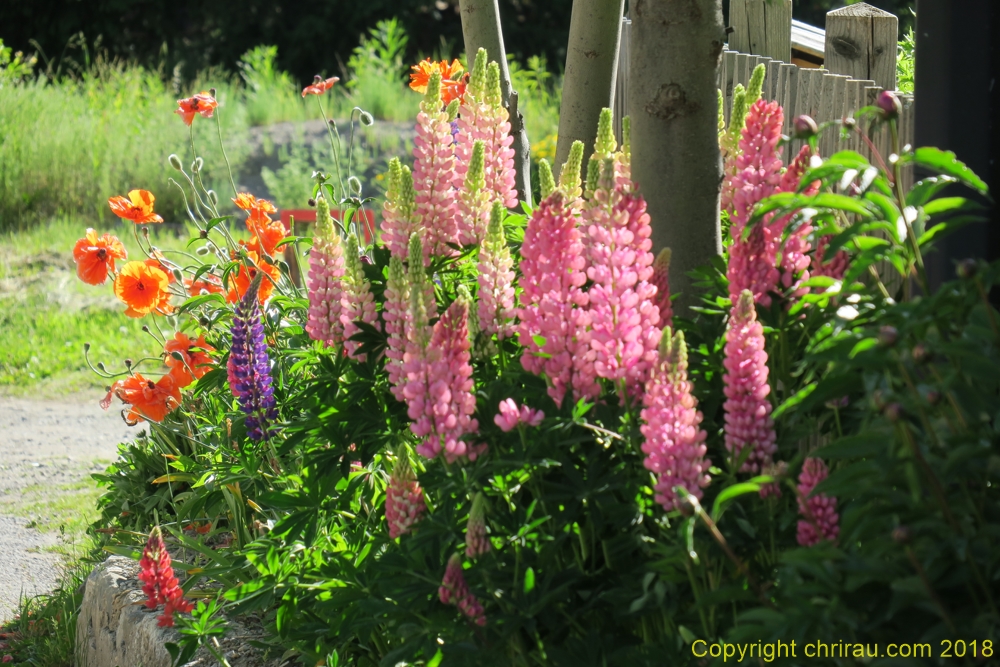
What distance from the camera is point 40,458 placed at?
4.72 m

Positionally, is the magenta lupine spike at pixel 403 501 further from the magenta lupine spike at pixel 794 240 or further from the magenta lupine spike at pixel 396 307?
the magenta lupine spike at pixel 794 240

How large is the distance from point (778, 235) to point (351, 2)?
1625 cm

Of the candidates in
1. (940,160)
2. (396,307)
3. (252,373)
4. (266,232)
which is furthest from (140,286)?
(940,160)

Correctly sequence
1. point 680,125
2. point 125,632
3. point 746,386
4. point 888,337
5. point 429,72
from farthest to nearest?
point 429,72
point 125,632
point 680,125
point 746,386
point 888,337

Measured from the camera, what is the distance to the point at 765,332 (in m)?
1.73

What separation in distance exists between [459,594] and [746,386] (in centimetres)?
54

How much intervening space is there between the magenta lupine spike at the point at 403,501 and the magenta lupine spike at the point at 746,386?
0.53 m

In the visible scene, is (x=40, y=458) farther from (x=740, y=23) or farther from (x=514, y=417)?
(x=514, y=417)

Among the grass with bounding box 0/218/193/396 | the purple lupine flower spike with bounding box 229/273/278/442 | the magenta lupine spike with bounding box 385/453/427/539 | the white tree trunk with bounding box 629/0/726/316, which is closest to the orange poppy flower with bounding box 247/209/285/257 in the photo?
the purple lupine flower spike with bounding box 229/273/278/442

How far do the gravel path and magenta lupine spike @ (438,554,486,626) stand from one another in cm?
244

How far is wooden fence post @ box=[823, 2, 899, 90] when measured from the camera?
2902mm

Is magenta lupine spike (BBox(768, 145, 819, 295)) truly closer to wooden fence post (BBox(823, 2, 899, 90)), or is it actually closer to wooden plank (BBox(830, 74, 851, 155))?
wooden plank (BBox(830, 74, 851, 155))

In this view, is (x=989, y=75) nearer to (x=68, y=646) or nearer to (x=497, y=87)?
(x=497, y=87)

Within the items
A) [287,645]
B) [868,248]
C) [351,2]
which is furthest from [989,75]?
[351,2]
